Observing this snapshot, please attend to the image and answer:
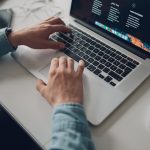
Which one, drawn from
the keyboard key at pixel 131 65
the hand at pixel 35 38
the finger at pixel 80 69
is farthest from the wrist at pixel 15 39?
the keyboard key at pixel 131 65

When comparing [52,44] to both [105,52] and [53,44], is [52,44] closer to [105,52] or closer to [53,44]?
[53,44]

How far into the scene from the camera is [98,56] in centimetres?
84

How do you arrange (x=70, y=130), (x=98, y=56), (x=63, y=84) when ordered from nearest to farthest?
(x=70, y=130), (x=63, y=84), (x=98, y=56)

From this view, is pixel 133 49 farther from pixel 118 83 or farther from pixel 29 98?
pixel 29 98

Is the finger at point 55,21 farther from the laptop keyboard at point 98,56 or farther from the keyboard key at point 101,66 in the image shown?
the keyboard key at point 101,66

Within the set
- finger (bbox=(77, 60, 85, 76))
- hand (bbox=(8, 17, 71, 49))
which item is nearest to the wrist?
hand (bbox=(8, 17, 71, 49))

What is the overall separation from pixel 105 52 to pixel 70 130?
1.04 ft

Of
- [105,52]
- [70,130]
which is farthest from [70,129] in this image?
[105,52]

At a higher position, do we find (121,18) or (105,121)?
(121,18)

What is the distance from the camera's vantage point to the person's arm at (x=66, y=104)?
1.99 feet

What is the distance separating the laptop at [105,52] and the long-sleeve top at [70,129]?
0.05 meters

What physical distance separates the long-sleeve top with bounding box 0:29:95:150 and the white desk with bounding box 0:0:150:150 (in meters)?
0.04

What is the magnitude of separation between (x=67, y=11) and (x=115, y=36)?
25cm

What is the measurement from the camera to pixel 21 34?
2.87 feet
